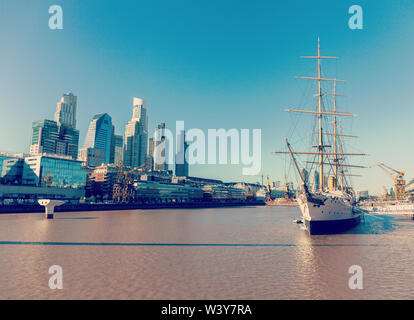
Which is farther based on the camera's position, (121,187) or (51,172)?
(121,187)

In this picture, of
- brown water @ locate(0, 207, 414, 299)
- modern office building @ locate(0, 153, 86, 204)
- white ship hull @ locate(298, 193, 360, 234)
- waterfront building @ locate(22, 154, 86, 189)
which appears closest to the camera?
brown water @ locate(0, 207, 414, 299)

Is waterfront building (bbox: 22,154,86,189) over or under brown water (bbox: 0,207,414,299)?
over

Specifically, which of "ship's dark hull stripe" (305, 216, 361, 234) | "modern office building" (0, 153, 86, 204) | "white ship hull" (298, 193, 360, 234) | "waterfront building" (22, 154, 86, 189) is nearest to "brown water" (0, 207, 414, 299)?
"ship's dark hull stripe" (305, 216, 361, 234)

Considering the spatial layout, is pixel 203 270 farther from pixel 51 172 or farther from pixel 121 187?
pixel 121 187

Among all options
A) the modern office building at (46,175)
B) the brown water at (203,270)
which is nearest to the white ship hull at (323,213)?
the brown water at (203,270)

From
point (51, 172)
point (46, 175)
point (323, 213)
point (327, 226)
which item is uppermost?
point (51, 172)

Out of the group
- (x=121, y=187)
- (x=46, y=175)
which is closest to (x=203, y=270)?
(x=46, y=175)

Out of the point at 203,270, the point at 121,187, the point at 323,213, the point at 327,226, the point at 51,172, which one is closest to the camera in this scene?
the point at 203,270

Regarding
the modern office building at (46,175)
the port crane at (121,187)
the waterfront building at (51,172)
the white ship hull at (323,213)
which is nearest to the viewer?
the white ship hull at (323,213)

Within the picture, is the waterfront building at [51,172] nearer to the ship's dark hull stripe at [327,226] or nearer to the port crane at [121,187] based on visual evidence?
the port crane at [121,187]

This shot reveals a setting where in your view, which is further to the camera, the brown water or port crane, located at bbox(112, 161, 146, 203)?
port crane, located at bbox(112, 161, 146, 203)

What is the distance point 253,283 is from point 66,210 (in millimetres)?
106735

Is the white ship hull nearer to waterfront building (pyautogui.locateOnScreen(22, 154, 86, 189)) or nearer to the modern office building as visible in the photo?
the modern office building
